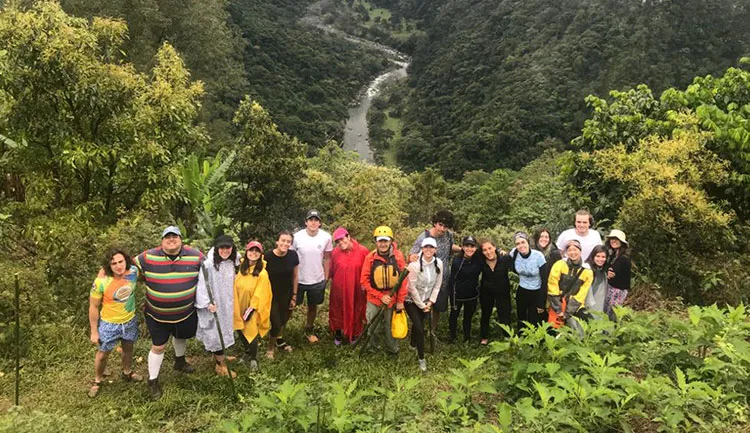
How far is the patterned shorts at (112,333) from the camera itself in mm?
4195

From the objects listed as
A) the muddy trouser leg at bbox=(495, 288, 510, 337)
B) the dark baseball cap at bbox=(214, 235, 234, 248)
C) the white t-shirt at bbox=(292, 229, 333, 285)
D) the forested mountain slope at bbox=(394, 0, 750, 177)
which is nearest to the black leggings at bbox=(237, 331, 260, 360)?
the white t-shirt at bbox=(292, 229, 333, 285)

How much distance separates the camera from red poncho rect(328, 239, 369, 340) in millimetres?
5219

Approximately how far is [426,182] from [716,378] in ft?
59.2

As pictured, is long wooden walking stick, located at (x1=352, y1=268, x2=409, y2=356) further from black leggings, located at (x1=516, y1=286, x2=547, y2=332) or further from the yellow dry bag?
black leggings, located at (x1=516, y1=286, x2=547, y2=332)

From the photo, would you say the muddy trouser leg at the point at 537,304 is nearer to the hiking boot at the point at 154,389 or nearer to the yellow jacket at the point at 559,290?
the yellow jacket at the point at 559,290

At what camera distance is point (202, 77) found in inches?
706

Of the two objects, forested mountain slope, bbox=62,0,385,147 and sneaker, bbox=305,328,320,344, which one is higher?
forested mountain slope, bbox=62,0,385,147

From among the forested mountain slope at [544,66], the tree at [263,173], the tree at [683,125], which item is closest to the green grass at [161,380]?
the tree at [263,173]

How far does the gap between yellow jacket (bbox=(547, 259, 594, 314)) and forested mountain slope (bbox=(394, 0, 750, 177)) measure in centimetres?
4338

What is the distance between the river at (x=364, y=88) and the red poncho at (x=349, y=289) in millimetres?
44768

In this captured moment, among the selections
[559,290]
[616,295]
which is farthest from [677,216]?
[559,290]

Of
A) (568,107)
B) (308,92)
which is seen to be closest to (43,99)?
(568,107)

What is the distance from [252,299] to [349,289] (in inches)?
42.6

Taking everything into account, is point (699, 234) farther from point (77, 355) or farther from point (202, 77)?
point (202, 77)
